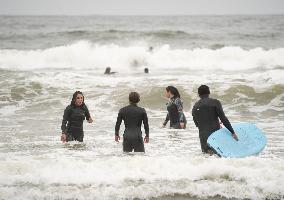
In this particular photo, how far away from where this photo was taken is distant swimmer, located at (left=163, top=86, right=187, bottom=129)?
11383mm

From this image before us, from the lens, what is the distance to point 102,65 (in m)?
33.7

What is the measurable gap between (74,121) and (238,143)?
3.19m

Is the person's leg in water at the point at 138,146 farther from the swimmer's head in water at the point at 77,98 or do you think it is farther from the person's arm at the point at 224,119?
the swimmer's head in water at the point at 77,98

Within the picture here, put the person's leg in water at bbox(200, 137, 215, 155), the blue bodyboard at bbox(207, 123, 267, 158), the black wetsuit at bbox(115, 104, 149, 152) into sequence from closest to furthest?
the blue bodyboard at bbox(207, 123, 267, 158)
the black wetsuit at bbox(115, 104, 149, 152)
the person's leg in water at bbox(200, 137, 215, 155)

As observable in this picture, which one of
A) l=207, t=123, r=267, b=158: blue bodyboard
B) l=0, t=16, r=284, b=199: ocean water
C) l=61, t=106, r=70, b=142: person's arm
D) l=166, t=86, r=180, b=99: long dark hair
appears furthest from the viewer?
l=166, t=86, r=180, b=99: long dark hair

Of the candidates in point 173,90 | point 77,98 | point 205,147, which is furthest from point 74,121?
point 173,90

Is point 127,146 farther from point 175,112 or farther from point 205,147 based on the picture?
point 175,112

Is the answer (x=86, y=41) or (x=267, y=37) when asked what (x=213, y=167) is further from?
(x=267, y=37)

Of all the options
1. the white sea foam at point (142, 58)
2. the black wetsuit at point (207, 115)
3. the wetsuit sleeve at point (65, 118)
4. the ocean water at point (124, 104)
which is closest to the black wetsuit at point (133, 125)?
the ocean water at point (124, 104)

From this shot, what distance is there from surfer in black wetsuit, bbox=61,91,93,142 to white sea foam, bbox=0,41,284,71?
23198 mm

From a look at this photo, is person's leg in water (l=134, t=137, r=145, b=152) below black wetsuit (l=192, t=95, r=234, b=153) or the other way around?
below

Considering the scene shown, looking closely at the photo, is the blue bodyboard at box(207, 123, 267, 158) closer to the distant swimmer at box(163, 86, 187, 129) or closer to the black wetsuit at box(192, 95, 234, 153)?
the black wetsuit at box(192, 95, 234, 153)

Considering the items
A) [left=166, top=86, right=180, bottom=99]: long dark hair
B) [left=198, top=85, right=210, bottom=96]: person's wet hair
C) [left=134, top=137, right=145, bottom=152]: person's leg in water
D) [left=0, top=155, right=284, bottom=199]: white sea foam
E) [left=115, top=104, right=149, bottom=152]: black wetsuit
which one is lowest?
[left=0, top=155, right=284, bottom=199]: white sea foam

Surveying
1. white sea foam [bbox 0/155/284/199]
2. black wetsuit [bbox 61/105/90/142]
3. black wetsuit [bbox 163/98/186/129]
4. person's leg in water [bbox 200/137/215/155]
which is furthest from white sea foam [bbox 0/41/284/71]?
white sea foam [bbox 0/155/284/199]
